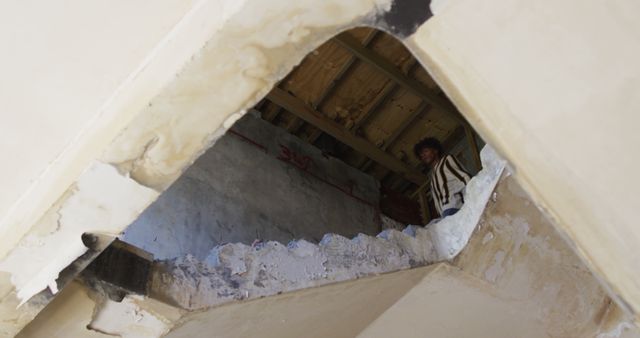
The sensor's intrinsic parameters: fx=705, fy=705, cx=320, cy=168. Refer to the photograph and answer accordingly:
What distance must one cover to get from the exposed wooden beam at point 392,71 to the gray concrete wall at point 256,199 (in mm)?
1204

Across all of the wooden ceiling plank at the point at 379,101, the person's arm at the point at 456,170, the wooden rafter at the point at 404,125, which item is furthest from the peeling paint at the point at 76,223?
the wooden rafter at the point at 404,125

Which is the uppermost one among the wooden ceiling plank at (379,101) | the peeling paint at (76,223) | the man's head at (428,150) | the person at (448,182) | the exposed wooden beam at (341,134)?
the wooden ceiling plank at (379,101)

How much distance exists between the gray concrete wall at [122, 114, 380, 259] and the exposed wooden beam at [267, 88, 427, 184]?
33 centimetres

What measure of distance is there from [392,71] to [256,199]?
1736 mm

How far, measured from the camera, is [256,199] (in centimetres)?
627

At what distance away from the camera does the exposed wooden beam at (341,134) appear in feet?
21.8

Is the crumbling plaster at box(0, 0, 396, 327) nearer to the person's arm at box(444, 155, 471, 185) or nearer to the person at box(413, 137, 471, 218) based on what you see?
the person at box(413, 137, 471, 218)

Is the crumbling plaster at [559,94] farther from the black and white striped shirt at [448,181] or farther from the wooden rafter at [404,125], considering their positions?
the wooden rafter at [404,125]

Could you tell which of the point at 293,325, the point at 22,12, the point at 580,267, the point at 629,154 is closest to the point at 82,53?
the point at 22,12

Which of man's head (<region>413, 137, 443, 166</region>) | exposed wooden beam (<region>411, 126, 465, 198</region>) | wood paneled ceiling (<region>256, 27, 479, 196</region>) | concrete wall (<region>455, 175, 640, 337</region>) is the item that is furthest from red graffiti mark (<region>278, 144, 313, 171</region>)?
concrete wall (<region>455, 175, 640, 337</region>)

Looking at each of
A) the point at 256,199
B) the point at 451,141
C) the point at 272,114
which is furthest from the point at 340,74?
the point at 451,141

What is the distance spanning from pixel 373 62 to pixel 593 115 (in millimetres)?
4555

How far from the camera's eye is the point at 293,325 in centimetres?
409

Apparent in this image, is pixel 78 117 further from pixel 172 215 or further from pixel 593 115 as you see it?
pixel 172 215
